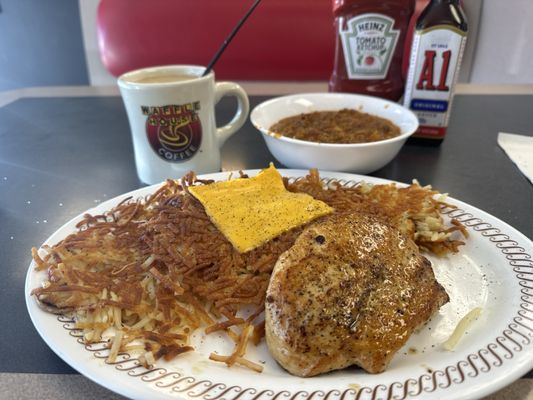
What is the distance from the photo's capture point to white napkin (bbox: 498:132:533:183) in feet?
5.28

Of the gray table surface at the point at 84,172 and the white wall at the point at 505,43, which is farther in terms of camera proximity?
the white wall at the point at 505,43

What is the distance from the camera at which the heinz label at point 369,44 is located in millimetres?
1799

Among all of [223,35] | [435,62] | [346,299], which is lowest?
[346,299]

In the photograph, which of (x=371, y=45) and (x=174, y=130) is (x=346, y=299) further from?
(x=371, y=45)

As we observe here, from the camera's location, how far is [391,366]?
2.57ft

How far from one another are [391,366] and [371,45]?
146cm

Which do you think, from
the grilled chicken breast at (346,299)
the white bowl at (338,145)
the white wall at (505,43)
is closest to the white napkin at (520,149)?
the white bowl at (338,145)

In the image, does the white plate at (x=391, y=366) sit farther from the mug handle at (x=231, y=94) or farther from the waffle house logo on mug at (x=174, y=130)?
the mug handle at (x=231, y=94)

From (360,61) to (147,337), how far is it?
5.05 feet

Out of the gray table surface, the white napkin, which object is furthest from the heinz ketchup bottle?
the white napkin

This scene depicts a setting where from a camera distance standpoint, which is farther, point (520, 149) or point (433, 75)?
point (520, 149)

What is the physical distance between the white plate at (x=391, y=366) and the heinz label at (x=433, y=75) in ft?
2.91

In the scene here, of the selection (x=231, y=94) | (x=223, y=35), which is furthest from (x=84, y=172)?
(x=223, y=35)

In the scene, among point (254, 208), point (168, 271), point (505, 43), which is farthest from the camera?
point (505, 43)
